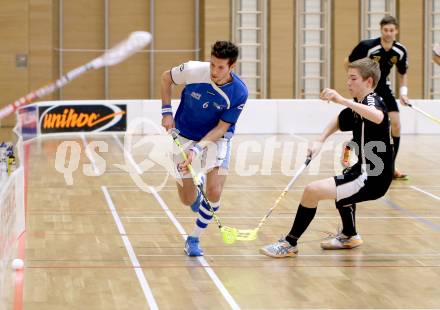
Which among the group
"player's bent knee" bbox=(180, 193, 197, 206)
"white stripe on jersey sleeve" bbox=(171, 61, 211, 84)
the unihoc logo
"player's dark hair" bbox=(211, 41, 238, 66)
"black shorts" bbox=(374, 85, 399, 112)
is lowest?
"player's bent knee" bbox=(180, 193, 197, 206)

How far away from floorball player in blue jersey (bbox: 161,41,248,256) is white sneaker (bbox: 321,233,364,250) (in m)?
1.02

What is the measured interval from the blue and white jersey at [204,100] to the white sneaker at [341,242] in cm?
130

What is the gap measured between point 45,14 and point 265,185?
37.1 ft

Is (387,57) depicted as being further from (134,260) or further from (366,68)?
(134,260)

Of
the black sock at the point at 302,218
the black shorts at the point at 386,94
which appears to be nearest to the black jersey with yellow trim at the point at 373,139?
the black sock at the point at 302,218

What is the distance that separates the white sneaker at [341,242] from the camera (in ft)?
26.8

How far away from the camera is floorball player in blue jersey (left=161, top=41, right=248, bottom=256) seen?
25.0 feet

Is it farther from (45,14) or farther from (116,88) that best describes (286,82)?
(45,14)

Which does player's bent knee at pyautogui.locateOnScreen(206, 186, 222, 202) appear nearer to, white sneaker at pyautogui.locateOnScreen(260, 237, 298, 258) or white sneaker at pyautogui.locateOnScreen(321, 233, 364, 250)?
white sneaker at pyautogui.locateOnScreen(260, 237, 298, 258)

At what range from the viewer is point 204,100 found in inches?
303

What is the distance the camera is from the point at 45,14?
22.3 m

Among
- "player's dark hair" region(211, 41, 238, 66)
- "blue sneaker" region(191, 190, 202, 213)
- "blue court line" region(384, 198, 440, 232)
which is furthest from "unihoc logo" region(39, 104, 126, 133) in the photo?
"player's dark hair" region(211, 41, 238, 66)

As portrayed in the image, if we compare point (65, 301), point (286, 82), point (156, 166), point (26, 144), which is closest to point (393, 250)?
point (65, 301)

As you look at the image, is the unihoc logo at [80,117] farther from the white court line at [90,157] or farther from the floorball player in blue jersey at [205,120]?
the floorball player in blue jersey at [205,120]
